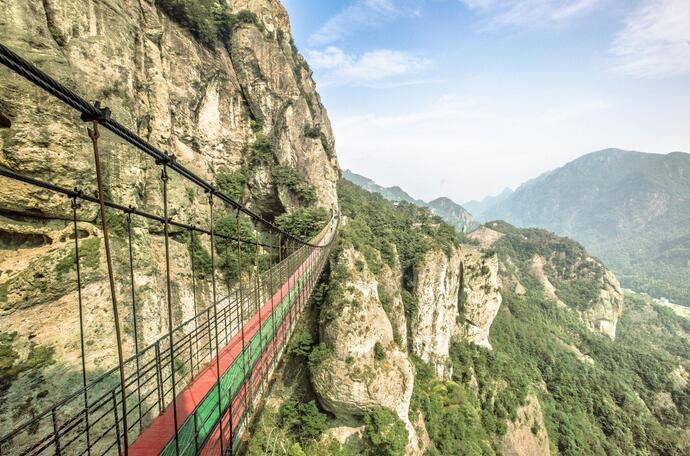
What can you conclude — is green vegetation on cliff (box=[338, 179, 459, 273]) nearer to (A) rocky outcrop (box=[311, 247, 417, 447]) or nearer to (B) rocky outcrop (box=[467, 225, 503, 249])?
(A) rocky outcrop (box=[311, 247, 417, 447])

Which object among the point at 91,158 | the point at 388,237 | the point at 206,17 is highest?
the point at 206,17

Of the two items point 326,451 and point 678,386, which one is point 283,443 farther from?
point 678,386

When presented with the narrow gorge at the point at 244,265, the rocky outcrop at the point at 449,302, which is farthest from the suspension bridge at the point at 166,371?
the rocky outcrop at the point at 449,302

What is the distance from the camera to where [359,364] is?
14.3 meters

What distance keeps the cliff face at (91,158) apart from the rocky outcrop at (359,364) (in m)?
6.71

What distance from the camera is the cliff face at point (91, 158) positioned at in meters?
6.63

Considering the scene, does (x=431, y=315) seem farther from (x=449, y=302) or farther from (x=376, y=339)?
(x=376, y=339)

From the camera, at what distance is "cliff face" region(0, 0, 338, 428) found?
6629 millimetres

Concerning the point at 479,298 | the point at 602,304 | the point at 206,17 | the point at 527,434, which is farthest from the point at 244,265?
the point at 602,304

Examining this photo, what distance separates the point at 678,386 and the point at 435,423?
48.7m

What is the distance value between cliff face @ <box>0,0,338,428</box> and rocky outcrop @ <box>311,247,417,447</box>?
671cm

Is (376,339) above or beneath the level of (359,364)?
above

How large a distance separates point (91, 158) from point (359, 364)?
13.1 meters

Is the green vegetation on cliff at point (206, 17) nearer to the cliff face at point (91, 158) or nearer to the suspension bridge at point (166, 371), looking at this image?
the cliff face at point (91, 158)
